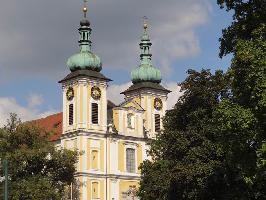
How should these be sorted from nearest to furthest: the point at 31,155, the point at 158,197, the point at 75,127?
1. the point at 158,197
2. the point at 31,155
3. the point at 75,127

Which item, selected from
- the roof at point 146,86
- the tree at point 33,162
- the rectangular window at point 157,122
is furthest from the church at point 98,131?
the tree at point 33,162

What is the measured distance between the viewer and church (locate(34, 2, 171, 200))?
224ft

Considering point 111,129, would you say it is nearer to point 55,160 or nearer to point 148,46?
point 148,46

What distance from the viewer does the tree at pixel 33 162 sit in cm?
4572

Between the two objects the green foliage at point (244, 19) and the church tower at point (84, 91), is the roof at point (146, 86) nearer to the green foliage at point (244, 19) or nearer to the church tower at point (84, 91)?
the church tower at point (84, 91)

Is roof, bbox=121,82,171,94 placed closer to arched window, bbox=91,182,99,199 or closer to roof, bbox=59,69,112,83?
roof, bbox=59,69,112,83

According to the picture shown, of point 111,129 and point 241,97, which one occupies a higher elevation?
point 111,129

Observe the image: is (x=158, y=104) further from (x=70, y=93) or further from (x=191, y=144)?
(x=191, y=144)

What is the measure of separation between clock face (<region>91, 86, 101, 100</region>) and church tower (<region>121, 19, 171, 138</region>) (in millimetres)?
6680

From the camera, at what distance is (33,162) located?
47.6 m

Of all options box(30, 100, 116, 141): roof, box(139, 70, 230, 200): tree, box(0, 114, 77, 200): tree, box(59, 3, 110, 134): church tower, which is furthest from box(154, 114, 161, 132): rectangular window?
box(139, 70, 230, 200): tree

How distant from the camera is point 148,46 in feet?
267

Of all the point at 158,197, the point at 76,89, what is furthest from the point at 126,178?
the point at 158,197

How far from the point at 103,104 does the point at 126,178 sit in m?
8.35
